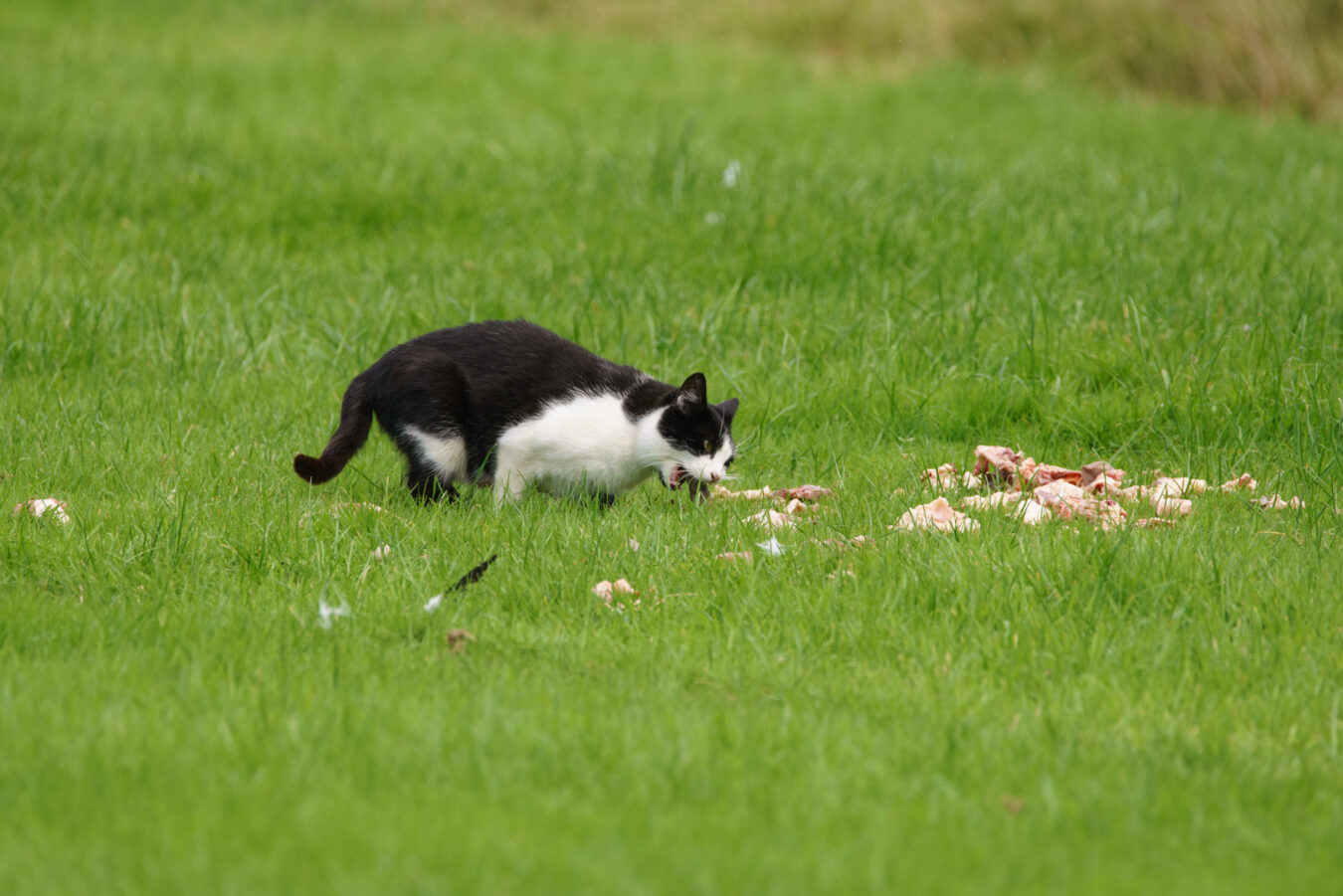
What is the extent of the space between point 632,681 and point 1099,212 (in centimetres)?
591

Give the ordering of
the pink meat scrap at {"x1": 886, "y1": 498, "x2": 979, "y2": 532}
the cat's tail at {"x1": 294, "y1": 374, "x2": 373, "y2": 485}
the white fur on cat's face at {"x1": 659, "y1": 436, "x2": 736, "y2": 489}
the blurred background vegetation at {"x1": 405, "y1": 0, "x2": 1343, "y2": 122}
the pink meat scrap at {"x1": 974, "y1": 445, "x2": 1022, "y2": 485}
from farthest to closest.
A: the blurred background vegetation at {"x1": 405, "y1": 0, "x2": 1343, "y2": 122}, the pink meat scrap at {"x1": 974, "y1": 445, "x2": 1022, "y2": 485}, the white fur on cat's face at {"x1": 659, "y1": 436, "x2": 736, "y2": 489}, the cat's tail at {"x1": 294, "y1": 374, "x2": 373, "y2": 485}, the pink meat scrap at {"x1": 886, "y1": 498, "x2": 979, "y2": 532}

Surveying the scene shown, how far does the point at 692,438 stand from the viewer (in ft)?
15.2

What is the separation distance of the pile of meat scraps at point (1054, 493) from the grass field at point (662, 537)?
0.13 metres

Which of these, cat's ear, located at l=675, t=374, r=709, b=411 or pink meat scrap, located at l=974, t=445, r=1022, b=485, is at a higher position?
cat's ear, located at l=675, t=374, r=709, b=411

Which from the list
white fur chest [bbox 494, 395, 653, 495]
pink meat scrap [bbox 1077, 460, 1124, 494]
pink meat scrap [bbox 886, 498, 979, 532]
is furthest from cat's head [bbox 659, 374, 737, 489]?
pink meat scrap [bbox 1077, 460, 1124, 494]

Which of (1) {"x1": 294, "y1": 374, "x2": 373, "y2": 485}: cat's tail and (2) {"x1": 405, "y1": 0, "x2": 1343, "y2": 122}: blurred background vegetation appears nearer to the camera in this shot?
(1) {"x1": 294, "y1": 374, "x2": 373, "y2": 485}: cat's tail

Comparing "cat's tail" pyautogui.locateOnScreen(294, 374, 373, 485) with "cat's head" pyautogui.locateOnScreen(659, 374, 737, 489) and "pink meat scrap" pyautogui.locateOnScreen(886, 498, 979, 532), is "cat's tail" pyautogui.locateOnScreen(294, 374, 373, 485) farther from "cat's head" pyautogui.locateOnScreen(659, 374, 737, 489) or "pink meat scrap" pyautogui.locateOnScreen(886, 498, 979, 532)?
"pink meat scrap" pyautogui.locateOnScreen(886, 498, 979, 532)

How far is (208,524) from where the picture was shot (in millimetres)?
4129

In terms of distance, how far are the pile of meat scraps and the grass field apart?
13 cm

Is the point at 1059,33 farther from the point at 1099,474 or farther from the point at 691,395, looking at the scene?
the point at 691,395

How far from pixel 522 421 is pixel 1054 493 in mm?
1849

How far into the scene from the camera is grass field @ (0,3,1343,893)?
2525 millimetres

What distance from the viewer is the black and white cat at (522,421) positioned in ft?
15.2

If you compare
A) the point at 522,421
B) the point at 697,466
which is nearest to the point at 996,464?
the point at 697,466
